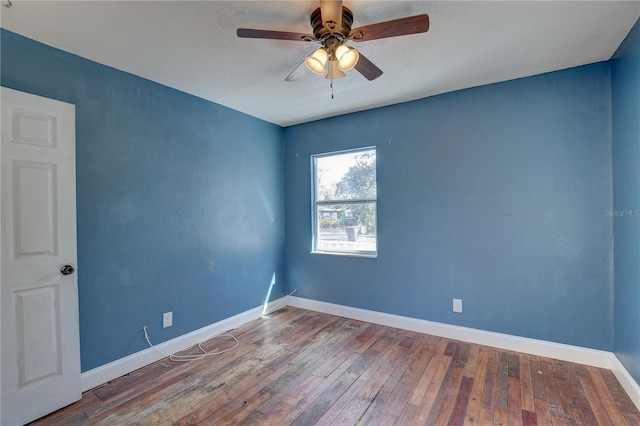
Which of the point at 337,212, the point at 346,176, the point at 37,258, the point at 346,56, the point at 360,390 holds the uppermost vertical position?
the point at 346,56

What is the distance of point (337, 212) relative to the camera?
3891 mm

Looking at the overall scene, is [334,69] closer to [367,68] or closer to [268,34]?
[367,68]

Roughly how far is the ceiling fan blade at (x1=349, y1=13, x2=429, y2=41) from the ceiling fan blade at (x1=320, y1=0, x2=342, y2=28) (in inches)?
5.3

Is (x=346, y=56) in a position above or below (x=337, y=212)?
above

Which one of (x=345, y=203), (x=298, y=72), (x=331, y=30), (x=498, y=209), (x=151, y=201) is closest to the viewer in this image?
(x=331, y=30)

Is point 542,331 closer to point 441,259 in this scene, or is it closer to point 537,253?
point 537,253

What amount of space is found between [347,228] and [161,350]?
2.39 meters

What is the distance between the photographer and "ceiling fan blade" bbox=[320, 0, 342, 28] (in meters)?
1.48

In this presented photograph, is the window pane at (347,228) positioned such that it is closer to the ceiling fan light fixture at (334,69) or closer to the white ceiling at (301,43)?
the white ceiling at (301,43)

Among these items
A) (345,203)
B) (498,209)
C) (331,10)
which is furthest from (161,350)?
(498,209)

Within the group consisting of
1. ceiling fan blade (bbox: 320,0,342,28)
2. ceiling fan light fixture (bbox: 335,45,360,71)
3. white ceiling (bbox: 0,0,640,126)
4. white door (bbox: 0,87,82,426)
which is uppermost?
white ceiling (bbox: 0,0,640,126)

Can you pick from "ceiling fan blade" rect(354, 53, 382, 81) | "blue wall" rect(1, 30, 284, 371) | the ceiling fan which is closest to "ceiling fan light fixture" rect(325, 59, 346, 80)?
the ceiling fan

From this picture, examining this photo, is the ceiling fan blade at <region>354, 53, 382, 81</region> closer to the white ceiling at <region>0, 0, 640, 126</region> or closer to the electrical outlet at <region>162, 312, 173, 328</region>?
the white ceiling at <region>0, 0, 640, 126</region>

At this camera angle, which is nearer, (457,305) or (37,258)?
(37,258)
